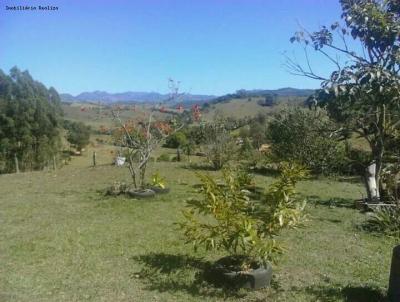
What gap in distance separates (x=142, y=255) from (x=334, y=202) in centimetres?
580

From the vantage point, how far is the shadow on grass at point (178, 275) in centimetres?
501

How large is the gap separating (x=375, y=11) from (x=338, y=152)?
11769 millimetres

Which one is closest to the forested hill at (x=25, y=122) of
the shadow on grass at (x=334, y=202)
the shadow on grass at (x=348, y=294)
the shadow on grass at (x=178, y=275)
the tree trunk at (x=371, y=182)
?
the shadow on grass at (x=334, y=202)

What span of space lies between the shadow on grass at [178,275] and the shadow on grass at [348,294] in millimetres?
883

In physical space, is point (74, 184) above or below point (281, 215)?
below

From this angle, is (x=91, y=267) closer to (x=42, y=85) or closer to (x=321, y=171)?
(x=321, y=171)

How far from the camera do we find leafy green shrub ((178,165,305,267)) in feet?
15.7

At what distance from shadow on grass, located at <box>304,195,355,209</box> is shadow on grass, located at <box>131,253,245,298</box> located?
5170mm

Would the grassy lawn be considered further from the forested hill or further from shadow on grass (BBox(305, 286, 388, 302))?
the forested hill

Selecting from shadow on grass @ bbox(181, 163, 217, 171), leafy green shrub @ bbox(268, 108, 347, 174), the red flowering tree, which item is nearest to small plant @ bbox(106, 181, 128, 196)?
the red flowering tree

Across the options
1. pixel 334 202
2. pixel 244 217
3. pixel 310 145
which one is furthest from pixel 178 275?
pixel 310 145

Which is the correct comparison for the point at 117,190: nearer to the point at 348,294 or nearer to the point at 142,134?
the point at 142,134

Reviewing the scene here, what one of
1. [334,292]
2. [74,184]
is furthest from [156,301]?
[74,184]

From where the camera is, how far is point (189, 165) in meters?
16.8
